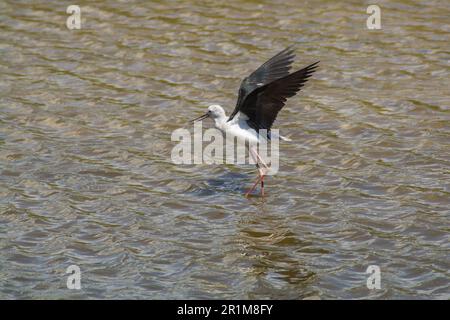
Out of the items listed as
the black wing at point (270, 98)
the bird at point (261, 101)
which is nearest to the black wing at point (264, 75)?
the bird at point (261, 101)

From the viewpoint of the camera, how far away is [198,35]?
48.2 feet

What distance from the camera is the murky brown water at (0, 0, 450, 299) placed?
823 cm

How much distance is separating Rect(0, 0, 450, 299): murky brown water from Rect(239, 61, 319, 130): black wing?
2.63 feet

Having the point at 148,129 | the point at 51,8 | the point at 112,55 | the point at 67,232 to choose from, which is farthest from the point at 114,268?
the point at 51,8

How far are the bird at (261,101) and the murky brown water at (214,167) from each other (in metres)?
0.63

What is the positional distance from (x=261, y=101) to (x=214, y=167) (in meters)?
1.38

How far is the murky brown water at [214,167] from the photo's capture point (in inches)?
324

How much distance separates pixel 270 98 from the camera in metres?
9.88

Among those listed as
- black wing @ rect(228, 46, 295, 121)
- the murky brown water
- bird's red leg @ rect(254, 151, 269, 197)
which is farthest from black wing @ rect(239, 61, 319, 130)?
the murky brown water

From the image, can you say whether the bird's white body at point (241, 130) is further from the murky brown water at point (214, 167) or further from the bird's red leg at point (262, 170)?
the murky brown water at point (214, 167)

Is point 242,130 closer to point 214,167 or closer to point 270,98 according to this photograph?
point 270,98

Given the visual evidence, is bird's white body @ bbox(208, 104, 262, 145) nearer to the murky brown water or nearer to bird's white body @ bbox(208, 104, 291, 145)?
bird's white body @ bbox(208, 104, 291, 145)

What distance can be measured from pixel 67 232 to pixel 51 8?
8.27m
